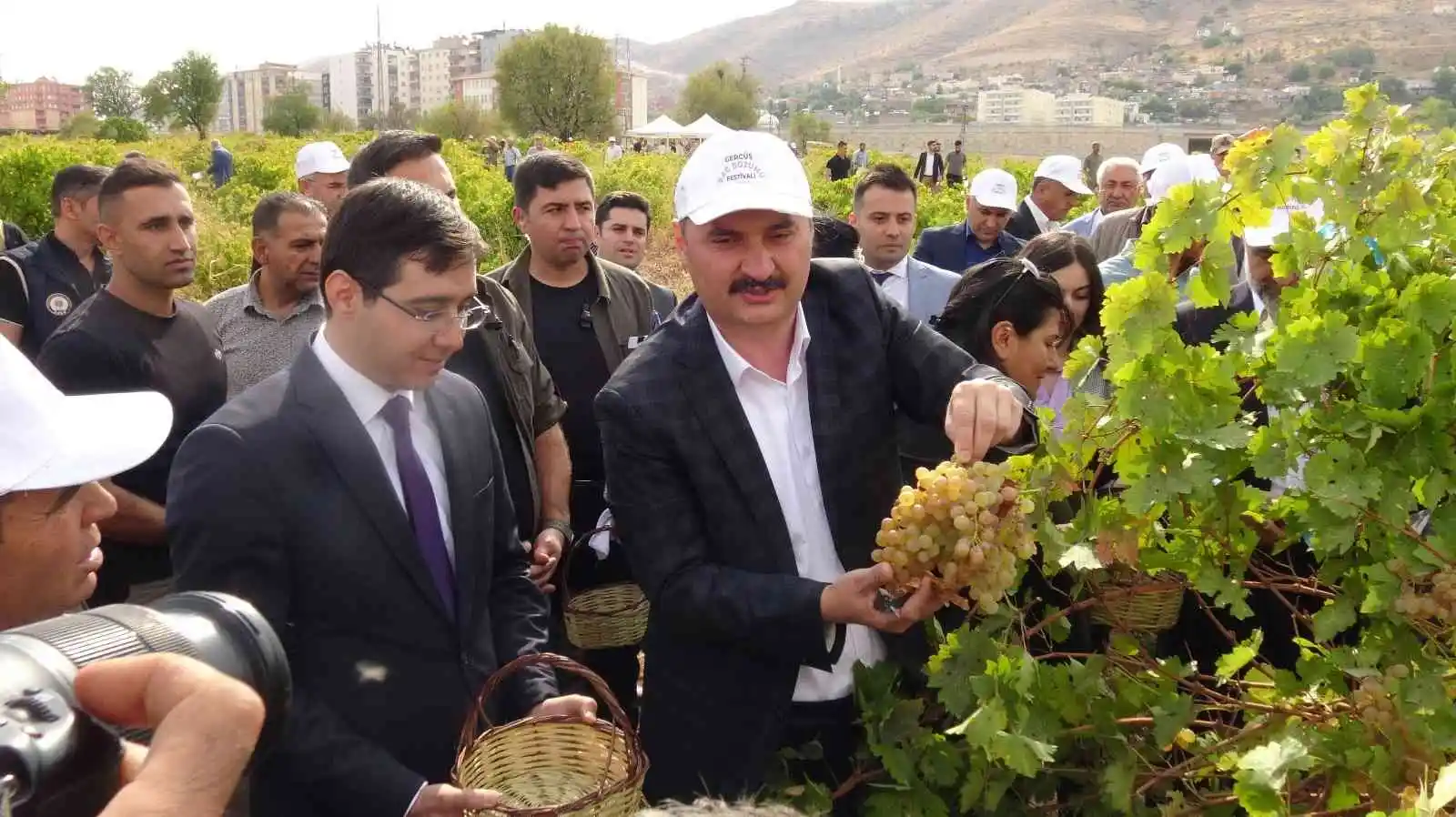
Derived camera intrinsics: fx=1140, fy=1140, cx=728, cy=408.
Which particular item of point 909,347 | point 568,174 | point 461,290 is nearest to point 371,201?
point 461,290

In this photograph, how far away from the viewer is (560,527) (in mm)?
3947

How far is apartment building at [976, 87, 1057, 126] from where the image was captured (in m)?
135

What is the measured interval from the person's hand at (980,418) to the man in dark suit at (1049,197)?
6.67 meters

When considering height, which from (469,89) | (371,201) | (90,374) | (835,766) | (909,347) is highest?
(469,89)

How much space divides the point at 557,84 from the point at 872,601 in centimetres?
7311

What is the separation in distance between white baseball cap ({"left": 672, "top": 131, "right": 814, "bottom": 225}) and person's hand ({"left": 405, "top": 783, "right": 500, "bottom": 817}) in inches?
46.4

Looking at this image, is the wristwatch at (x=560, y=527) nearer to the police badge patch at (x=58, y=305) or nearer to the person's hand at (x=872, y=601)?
the person's hand at (x=872, y=601)

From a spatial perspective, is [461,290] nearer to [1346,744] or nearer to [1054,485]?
[1054,485]

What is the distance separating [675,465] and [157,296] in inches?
102

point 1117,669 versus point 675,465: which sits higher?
point 675,465

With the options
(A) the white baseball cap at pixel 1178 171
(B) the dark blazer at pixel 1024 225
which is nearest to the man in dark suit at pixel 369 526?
(A) the white baseball cap at pixel 1178 171

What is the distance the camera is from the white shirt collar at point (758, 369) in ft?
7.84

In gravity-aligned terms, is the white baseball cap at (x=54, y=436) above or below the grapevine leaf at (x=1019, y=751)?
above

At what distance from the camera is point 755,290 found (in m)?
2.32
